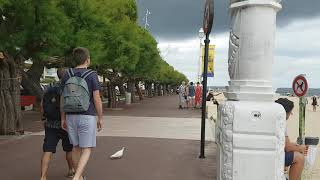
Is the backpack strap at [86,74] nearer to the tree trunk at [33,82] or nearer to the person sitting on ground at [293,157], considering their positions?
the person sitting on ground at [293,157]

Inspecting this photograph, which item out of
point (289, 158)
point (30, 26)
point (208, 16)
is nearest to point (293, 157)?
point (289, 158)

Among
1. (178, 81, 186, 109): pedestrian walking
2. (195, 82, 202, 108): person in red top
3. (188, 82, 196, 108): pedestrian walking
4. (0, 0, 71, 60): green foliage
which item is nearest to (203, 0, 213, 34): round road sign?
(0, 0, 71, 60): green foliage

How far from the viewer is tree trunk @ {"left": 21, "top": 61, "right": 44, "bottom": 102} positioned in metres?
26.8

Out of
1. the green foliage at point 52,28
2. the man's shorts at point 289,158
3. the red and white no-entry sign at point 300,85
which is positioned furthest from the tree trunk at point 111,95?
the man's shorts at point 289,158

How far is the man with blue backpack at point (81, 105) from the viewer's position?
7281mm

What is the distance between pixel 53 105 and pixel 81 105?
1109 mm

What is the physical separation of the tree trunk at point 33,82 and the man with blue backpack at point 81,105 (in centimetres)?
1927

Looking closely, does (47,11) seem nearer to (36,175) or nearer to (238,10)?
(36,175)

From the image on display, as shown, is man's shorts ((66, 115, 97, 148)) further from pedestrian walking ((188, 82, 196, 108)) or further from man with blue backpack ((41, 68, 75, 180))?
pedestrian walking ((188, 82, 196, 108))

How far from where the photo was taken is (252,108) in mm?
5777

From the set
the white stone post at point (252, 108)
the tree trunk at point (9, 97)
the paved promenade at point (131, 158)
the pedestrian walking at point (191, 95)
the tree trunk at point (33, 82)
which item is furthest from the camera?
the pedestrian walking at point (191, 95)

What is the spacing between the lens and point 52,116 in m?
8.23

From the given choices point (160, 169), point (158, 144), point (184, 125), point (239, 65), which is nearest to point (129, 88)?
point (184, 125)

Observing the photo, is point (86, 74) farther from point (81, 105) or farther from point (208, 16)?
point (208, 16)
